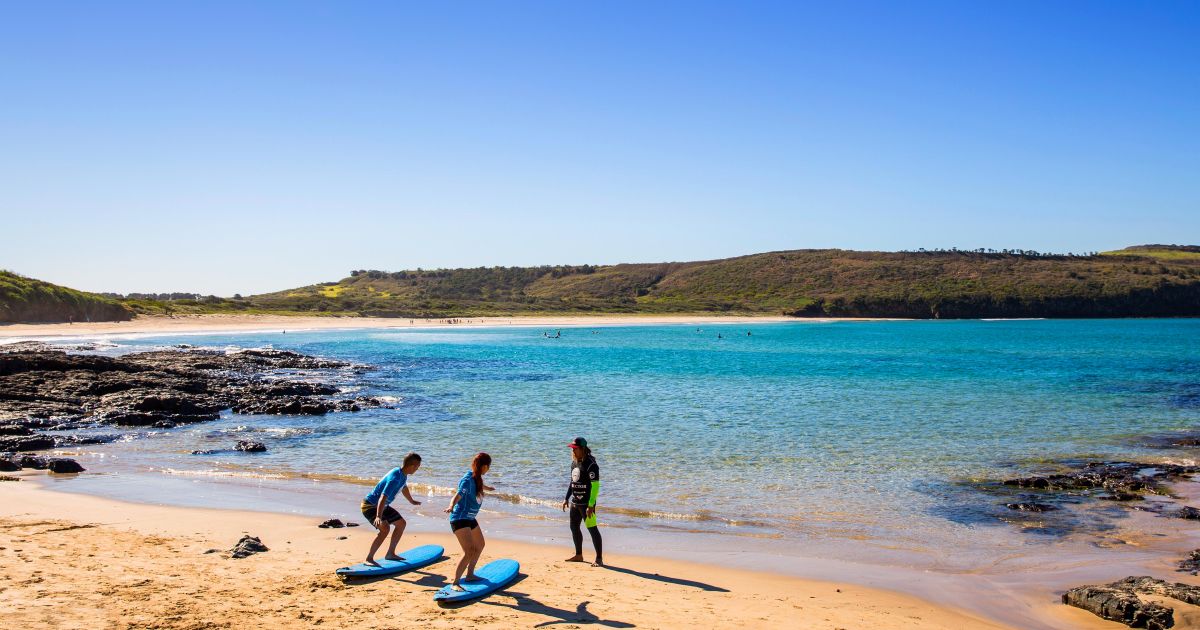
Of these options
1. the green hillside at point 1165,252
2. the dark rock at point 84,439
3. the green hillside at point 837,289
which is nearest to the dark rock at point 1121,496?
the dark rock at point 84,439

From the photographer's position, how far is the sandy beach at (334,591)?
7.38 metres

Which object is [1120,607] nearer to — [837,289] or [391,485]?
[391,485]

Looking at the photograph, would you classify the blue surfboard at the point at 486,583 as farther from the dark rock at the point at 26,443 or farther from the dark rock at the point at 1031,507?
the dark rock at the point at 26,443

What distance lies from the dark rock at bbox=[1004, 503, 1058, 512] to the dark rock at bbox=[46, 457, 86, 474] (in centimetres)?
1621

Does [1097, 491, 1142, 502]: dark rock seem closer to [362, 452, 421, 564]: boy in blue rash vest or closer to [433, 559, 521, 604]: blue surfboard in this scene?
[433, 559, 521, 604]: blue surfboard

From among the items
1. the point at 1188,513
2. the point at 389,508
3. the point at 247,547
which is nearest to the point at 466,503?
the point at 389,508

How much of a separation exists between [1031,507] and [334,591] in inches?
422

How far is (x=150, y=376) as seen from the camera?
2911 centimetres

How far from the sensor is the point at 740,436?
20344mm

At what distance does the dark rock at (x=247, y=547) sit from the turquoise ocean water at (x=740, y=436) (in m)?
4.21

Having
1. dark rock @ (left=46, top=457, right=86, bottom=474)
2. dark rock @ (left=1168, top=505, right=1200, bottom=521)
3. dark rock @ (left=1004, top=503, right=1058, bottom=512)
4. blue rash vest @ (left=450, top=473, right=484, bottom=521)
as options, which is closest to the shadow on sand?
blue rash vest @ (left=450, top=473, right=484, bottom=521)

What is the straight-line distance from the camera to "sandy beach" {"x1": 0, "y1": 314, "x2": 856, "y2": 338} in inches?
2491

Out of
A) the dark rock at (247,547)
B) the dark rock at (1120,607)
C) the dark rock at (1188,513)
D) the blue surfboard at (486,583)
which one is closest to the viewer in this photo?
the dark rock at (1120,607)

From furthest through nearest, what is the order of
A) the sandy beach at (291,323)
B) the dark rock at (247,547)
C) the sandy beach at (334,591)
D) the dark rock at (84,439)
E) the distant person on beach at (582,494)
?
the sandy beach at (291,323), the dark rock at (84,439), the distant person on beach at (582,494), the dark rock at (247,547), the sandy beach at (334,591)
